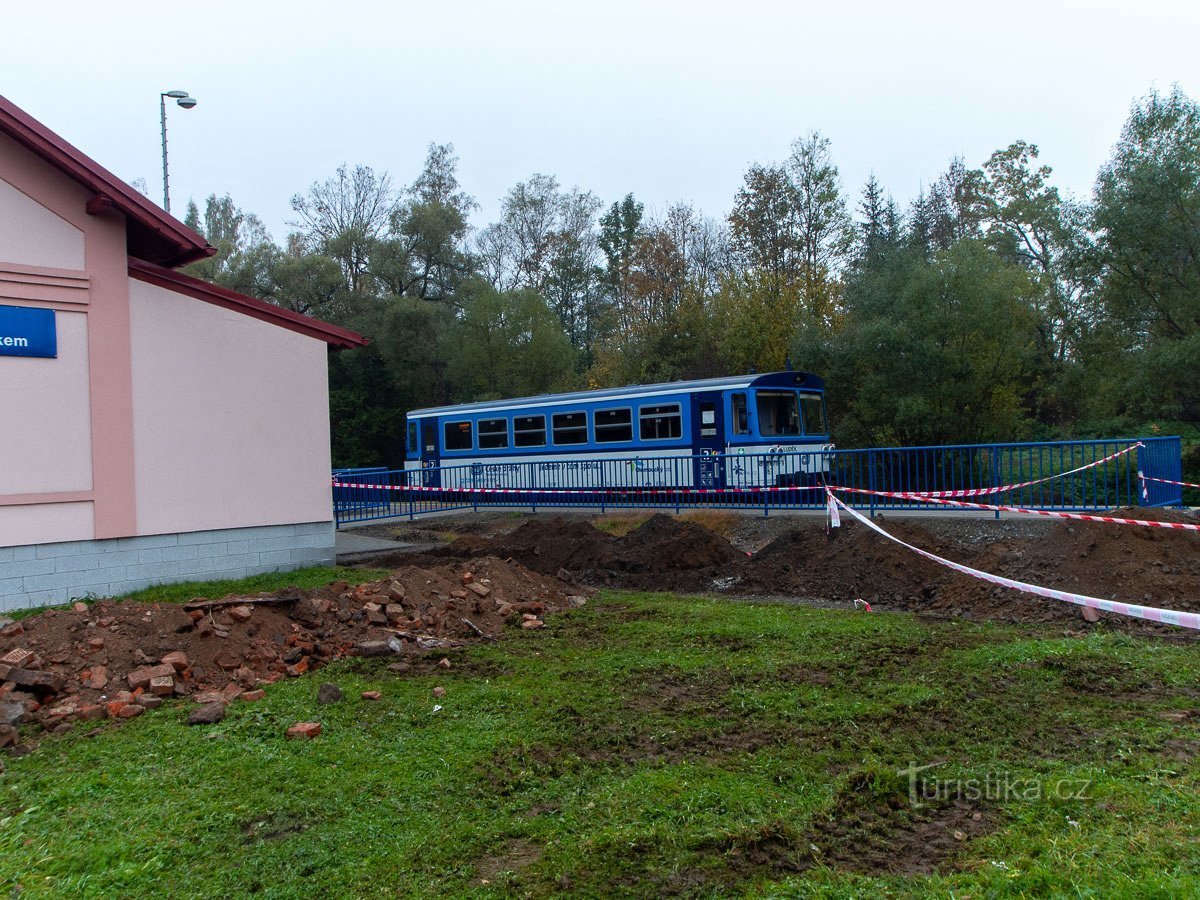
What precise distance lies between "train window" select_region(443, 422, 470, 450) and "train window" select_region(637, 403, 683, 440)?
662 cm

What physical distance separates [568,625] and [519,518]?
1080 centimetres

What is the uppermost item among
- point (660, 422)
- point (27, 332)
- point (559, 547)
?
point (27, 332)

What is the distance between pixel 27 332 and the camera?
382 inches

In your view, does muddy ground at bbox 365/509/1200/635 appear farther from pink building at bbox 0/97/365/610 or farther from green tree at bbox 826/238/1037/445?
green tree at bbox 826/238/1037/445

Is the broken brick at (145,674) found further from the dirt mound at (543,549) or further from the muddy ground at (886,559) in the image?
the dirt mound at (543,549)

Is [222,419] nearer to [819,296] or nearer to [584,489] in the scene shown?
[584,489]

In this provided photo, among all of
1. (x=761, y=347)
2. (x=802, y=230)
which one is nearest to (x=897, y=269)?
(x=761, y=347)

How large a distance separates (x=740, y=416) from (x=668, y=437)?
179 centimetres

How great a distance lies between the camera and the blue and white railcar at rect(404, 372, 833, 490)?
18391mm

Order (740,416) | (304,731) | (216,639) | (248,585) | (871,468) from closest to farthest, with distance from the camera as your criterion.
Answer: (304,731)
(216,639)
(248,585)
(871,468)
(740,416)

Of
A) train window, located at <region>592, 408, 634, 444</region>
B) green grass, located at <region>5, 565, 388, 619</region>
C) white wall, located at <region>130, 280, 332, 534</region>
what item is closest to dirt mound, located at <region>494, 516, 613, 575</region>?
green grass, located at <region>5, 565, 388, 619</region>

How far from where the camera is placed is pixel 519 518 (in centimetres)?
2012

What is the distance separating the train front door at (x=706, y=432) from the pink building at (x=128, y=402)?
8873 millimetres

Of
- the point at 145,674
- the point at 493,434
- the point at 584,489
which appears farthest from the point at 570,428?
the point at 145,674
